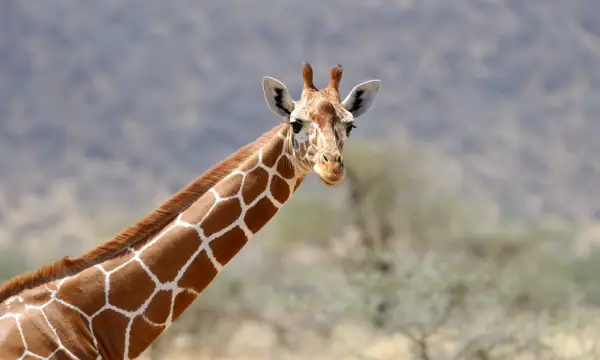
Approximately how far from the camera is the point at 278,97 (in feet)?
18.6

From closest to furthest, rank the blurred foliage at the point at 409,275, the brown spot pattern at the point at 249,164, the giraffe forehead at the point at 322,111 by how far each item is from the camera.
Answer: the giraffe forehead at the point at 322,111
the brown spot pattern at the point at 249,164
the blurred foliage at the point at 409,275

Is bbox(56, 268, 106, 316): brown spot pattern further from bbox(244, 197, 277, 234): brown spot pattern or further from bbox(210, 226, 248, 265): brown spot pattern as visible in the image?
bbox(244, 197, 277, 234): brown spot pattern

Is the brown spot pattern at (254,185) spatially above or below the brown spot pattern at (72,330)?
above

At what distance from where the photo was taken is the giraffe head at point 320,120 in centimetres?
521

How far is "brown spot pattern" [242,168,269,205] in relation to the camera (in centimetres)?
548

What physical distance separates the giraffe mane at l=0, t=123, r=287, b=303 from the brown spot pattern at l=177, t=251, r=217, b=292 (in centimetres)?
28

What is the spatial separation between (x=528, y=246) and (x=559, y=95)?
8.58 feet

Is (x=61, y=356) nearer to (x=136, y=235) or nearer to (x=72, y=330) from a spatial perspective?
(x=72, y=330)

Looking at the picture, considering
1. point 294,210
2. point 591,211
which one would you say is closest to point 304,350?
point 294,210

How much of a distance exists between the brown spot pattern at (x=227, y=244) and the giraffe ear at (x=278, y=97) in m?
0.75

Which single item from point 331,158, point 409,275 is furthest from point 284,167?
point 409,275

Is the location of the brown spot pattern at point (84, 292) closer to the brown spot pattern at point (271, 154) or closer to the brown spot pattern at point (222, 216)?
the brown spot pattern at point (222, 216)

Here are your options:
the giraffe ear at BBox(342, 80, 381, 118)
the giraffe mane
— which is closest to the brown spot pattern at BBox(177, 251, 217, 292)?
the giraffe mane

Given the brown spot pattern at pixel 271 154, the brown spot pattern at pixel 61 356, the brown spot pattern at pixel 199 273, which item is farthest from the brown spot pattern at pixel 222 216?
the brown spot pattern at pixel 61 356
